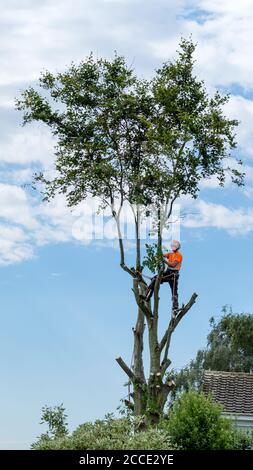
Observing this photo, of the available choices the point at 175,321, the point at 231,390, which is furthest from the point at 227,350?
the point at 175,321

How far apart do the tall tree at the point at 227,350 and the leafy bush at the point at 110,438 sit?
74.3 feet

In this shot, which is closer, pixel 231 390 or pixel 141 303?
pixel 141 303

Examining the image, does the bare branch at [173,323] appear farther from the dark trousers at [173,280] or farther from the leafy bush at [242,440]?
the leafy bush at [242,440]

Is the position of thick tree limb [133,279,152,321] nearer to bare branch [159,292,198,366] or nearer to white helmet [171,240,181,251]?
bare branch [159,292,198,366]

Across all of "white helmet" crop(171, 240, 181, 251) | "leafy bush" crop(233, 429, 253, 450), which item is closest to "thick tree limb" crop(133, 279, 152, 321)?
"white helmet" crop(171, 240, 181, 251)

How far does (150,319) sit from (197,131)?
576 cm

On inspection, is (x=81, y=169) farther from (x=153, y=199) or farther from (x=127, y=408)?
(x=127, y=408)

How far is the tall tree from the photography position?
44250 millimetres

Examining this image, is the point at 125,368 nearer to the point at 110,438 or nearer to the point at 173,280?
the point at 173,280

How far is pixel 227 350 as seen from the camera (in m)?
44.6

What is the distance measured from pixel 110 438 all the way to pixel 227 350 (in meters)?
24.4

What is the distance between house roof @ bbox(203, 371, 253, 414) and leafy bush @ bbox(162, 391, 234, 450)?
9144 mm

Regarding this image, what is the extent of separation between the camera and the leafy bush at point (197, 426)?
23.2 meters

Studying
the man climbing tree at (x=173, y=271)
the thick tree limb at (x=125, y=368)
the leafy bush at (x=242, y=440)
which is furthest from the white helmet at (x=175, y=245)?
the leafy bush at (x=242, y=440)
